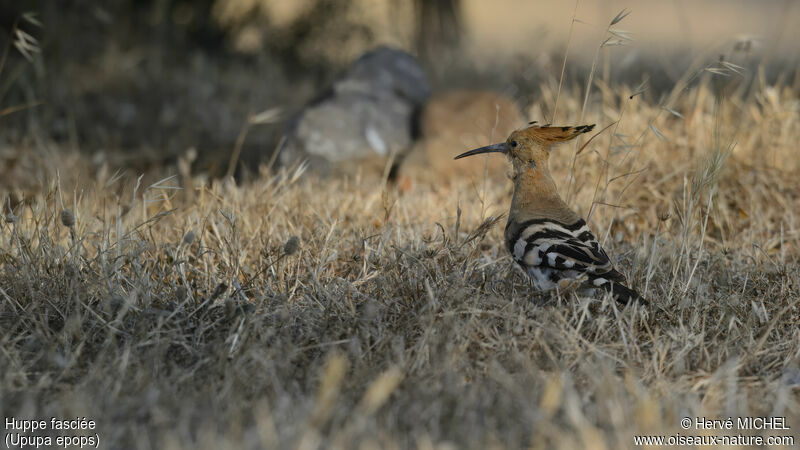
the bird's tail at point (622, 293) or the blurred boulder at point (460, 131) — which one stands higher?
the bird's tail at point (622, 293)

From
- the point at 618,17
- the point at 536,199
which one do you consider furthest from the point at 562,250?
the point at 618,17

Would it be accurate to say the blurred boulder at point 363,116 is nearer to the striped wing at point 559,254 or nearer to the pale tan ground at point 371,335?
the pale tan ground at point 371,335

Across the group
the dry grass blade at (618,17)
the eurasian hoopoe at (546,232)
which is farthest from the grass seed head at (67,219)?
the dry grass blade at (618,17)

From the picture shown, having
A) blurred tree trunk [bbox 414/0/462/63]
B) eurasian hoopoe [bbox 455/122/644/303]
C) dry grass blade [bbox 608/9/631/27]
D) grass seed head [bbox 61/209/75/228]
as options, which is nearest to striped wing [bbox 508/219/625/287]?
eurasian hoopoe [bbox 455/122/644/303]

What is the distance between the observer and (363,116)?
18.3 ft

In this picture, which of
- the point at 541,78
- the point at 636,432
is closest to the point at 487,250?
the point at 636,432

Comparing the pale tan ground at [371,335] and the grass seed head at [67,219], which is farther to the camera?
the grass seed head at [67,219]

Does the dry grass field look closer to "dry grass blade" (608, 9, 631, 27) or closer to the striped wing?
the striped wing

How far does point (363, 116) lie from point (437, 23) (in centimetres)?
221

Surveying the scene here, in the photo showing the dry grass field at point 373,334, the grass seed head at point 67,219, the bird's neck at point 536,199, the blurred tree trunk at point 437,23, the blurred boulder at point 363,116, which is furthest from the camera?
the blurred tree trunk at point 437,23

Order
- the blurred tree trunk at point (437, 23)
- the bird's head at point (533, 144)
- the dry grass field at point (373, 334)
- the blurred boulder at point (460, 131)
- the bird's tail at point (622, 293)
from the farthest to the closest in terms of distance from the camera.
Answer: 1. the blurred tree trunk at point (437, 23)
2. the blurred boulder at point (460, 131)
3. the bird's head at point (533, 144)
4. the bird's tail at point (622, 293)
5. the dry grass field at point (373, 334)

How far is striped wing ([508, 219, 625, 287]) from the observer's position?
281cm

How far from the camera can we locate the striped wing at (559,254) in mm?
2811

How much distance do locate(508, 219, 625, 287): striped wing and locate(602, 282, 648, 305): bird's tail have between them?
0.02 meters
